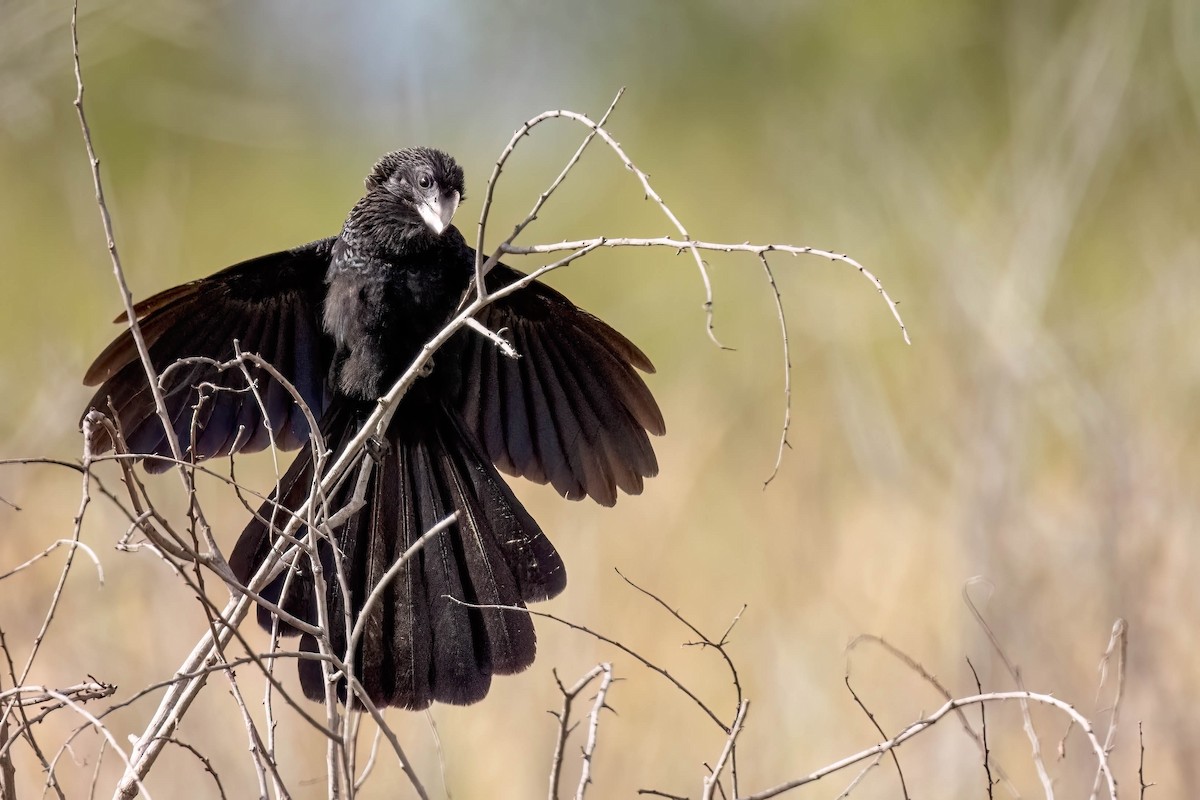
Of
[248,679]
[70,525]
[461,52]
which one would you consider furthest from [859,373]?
[461,52]

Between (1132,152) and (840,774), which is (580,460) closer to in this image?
(840,774)

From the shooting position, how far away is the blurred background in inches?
219

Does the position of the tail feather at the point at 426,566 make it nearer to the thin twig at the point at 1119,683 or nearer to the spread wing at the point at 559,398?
the spread wing at the point at 559,398

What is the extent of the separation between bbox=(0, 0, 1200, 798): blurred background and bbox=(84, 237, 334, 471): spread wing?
29.4 inches

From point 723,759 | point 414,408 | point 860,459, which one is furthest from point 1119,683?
point 860,459

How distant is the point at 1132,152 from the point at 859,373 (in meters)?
3.12

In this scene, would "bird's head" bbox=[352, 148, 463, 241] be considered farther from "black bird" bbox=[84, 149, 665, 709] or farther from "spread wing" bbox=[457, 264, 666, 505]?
"spread wing" bbox=[457, 264, 666, 505]

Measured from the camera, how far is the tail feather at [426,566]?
10.9 feet

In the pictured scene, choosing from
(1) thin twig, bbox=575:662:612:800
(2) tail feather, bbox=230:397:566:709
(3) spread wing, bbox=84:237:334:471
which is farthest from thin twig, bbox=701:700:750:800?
(3) spread wing, bbox=84:237:334:471

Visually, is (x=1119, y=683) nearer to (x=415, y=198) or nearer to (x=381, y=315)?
(x=381, y=315)

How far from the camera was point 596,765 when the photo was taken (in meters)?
6.65

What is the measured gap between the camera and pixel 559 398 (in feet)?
12.5

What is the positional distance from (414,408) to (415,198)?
2.09 feet

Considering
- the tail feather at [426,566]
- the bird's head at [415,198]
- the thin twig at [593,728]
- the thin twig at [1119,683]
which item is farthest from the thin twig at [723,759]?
the bird's head at [415,198]
